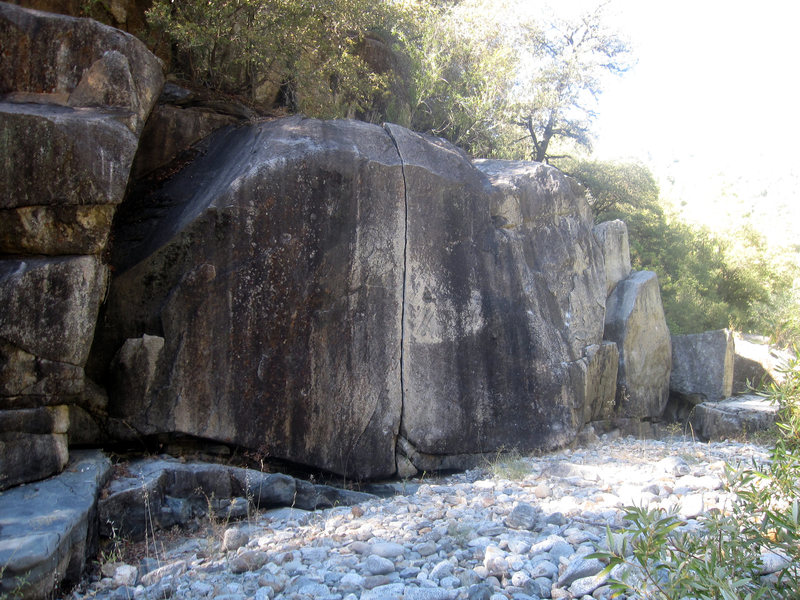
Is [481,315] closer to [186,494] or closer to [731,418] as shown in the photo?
[186,494]

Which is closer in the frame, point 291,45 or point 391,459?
point 391,459

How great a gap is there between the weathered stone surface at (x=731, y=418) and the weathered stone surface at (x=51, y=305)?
363 inches

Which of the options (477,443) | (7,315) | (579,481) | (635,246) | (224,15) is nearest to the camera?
(7,315)

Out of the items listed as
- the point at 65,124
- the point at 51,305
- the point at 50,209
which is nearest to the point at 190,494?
the point at 51,305

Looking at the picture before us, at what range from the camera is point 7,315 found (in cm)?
513

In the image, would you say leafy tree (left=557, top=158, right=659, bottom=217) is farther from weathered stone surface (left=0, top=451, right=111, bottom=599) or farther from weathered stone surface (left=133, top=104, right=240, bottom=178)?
weathered stone surface (left=0, top=451, right=111, bottom=599)

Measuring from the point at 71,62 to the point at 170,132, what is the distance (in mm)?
1588

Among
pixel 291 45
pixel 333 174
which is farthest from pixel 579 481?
pixel 291 45

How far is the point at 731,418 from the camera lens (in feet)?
33.8

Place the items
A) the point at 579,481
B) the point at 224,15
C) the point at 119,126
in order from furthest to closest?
the point at 224,15 → the point at 579,481 → the point at 119,126

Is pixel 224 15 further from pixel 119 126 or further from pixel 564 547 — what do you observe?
pixel 564 547

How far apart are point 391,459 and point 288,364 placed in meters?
1.57

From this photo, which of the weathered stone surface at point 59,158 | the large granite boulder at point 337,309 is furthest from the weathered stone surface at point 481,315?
the weathered stone surface at point 59,158

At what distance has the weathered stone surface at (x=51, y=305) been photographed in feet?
17.0
